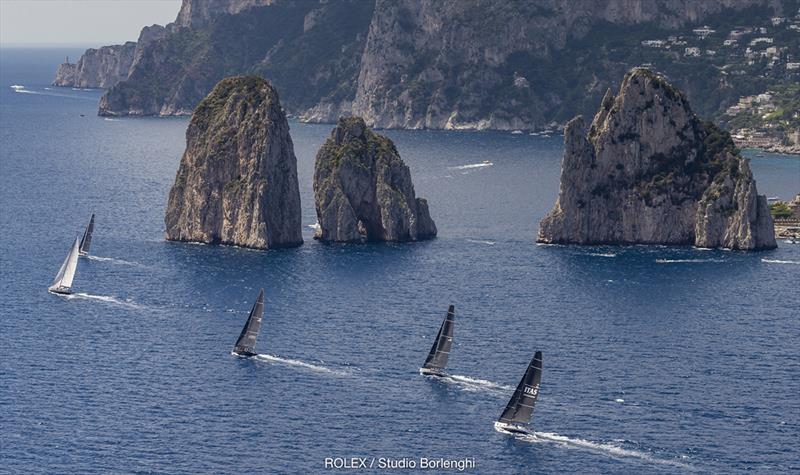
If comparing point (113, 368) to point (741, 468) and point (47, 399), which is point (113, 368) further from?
point (741, 468)

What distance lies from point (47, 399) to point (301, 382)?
25.6 m

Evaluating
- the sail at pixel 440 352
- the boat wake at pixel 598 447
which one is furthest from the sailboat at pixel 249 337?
the boat wake at pixel 598 447

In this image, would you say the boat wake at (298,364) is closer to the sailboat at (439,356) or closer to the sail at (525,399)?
the sailboat at (439,356)

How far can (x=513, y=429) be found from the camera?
6373 inches

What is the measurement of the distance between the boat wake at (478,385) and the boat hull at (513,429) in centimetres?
1190

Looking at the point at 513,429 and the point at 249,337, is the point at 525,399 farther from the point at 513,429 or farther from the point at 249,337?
the point at 249,337

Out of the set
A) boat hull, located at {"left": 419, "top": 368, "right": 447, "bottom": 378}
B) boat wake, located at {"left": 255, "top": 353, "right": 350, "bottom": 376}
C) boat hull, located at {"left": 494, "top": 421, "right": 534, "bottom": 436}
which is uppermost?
boat hull, located at {"left": 419, "top": 368, "right": 447, "bottom": 378}

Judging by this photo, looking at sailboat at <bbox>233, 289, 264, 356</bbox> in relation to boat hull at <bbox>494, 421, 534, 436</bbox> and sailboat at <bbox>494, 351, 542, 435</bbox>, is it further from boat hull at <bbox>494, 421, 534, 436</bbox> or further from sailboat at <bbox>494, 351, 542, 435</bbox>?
boat hull at <bbox>494, 421, 534, 436</bbox>

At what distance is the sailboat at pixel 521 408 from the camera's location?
16175 centimetres

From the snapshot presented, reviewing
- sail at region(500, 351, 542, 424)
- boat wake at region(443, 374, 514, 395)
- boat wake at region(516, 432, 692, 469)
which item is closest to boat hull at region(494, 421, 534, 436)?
sail at region(500, 351, 542, 424)

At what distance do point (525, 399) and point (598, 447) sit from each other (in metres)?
8.87

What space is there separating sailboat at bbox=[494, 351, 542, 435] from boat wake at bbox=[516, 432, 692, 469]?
1.17m

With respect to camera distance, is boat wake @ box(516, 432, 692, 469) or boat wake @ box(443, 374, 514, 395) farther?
boat wake @ box(443, 374, 514, 395)

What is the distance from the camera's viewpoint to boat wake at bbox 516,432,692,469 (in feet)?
A: 505
